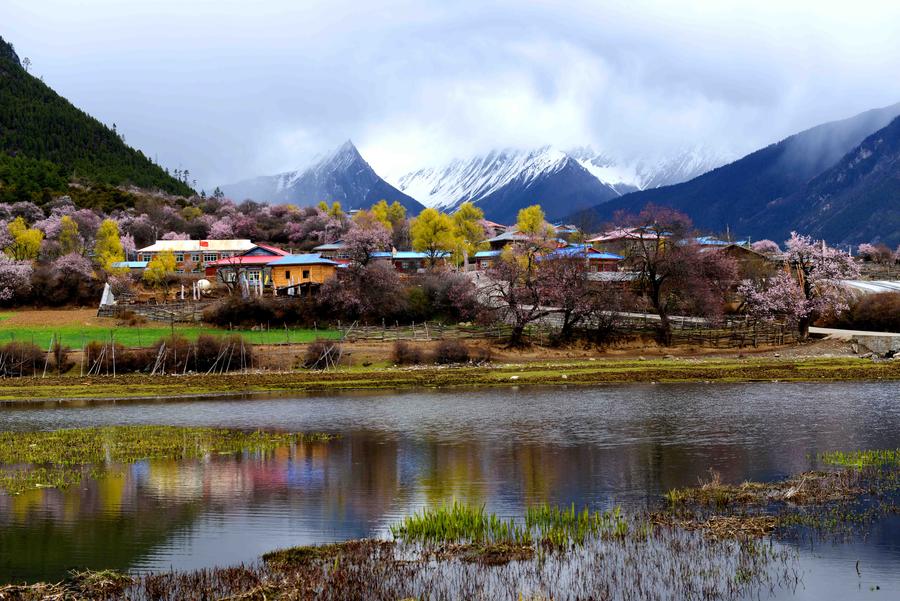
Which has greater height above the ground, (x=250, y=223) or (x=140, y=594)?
(x=250, y=223)

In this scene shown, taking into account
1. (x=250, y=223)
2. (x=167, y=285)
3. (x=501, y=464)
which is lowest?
(x=501, y=464)

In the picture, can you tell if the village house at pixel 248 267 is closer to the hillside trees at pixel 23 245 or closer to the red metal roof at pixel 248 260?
the red metal roof at pixel 248 260

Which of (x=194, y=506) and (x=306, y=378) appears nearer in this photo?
(x=194, y=506)

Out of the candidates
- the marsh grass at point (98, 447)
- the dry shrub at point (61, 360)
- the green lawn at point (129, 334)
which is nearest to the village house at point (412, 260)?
the green lawn at point (129, 334)

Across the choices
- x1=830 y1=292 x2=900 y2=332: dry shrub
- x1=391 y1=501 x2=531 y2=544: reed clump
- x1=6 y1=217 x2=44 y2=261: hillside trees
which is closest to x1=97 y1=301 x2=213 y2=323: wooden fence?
x1=6 y1=217 x2=44 y2=261: hillside trees

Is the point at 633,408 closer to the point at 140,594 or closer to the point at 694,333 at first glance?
the point at 140,594

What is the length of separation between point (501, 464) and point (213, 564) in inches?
439

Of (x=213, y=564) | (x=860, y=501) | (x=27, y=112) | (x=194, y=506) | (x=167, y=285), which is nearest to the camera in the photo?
(x=213, y=564)

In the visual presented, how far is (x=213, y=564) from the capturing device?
645 inches

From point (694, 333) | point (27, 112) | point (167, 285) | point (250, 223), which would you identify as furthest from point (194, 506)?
point (27, 112)

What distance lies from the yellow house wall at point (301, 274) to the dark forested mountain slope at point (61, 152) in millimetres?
77387

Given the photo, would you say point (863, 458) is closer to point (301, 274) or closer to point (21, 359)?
point (21, 359)

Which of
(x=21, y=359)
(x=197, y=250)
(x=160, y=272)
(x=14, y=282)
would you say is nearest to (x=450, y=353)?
(x=21, y=359)

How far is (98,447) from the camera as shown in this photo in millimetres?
30375
